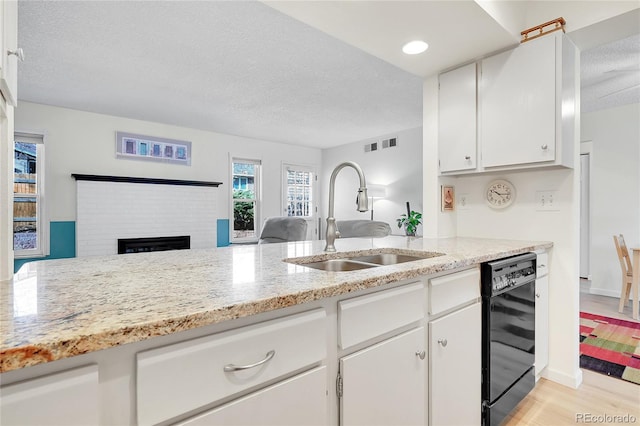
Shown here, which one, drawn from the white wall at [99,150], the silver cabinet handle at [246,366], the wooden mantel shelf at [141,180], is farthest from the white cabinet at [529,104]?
the white wall at [99,150]

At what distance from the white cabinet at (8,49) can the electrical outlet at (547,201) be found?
8.70ft

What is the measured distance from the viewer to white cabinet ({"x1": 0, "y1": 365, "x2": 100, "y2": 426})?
0.50 meters

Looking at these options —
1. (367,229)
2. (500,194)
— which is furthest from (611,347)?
(367,229)

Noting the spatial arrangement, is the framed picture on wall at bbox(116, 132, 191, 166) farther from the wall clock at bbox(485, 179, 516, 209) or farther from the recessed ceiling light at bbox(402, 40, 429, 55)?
the wall clock at bbox(485, 179, 516, 209)

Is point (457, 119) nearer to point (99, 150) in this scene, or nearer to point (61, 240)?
point (99, 150)

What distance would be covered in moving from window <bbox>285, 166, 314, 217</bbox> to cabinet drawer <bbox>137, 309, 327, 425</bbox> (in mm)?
6041

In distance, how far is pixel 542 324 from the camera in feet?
6.61

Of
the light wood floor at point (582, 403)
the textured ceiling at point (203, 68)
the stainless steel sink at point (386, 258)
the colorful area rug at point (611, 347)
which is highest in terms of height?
the textured ceiling at point (203, 68)

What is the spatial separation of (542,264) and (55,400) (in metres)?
2.36

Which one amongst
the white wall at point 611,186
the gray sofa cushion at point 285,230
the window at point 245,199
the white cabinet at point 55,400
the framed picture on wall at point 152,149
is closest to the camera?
the white cabinet at point 55,400

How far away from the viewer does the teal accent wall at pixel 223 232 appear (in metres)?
5.90

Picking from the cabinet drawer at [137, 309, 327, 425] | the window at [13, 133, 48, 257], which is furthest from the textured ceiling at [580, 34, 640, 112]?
the window at [13, 133, 48, 257]

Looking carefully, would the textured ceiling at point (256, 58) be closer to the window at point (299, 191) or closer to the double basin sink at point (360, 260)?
the double basin sink at point (360, 260)

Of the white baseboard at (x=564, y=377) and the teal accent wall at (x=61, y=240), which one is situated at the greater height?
the teal accent wall at (x=61, y=240)
